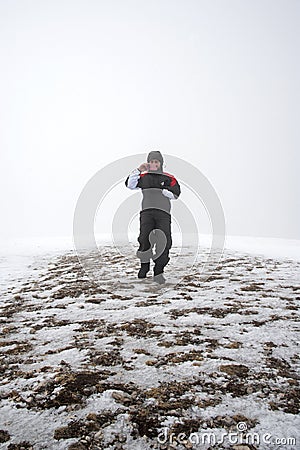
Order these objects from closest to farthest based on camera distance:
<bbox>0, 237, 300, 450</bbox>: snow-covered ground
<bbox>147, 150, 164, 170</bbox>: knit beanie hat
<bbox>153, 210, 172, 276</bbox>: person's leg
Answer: <bbox>0, 237, 300, 450</bbox>: snow-covered ground, <bbox>153, 210, 172, 276</bbox>: person's leg, <bbox>147, 150, 164, 170</bbox>: knit beanie hat

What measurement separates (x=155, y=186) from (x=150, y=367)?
20.2 feet

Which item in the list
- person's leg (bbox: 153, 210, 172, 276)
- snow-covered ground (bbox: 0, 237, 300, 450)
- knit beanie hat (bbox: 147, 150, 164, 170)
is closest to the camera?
snow-covered ground (bbox: 0, 237, 300, 450)

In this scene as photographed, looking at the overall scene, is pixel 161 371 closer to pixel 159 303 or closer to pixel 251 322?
pixel 251 322

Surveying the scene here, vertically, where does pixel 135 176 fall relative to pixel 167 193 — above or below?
above

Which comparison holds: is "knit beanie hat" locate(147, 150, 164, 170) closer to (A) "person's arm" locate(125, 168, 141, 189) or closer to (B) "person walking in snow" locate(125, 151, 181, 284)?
(B) "person walking in snow" locate(125, 151, 181, 284)

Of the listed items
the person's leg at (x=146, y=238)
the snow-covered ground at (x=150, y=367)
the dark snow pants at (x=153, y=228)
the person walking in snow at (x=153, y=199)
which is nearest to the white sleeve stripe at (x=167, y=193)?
the person walking in snow at (x=153, y=199)

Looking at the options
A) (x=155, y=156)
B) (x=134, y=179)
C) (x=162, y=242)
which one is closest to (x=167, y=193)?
(x=134, y=179)

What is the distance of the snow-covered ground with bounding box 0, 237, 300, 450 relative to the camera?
2.64 metres

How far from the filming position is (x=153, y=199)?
916 cm

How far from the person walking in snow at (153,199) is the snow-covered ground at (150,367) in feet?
5.10

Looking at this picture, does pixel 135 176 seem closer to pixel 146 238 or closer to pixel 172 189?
pixel 172 189

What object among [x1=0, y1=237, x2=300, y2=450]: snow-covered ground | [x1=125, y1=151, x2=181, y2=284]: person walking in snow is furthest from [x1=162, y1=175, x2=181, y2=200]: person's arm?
[x1=0, y1=237, x2=300, y2=450]: snow-covered ground

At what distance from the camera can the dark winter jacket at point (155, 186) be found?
910 centimetres

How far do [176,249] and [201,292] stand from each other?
7.81 metres
